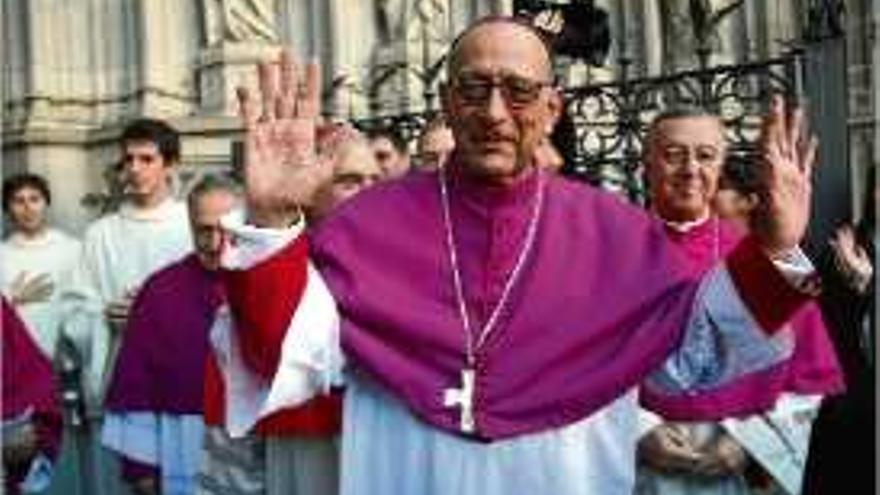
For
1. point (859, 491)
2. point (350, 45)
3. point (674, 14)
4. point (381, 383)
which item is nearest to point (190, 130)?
point (350, 45)

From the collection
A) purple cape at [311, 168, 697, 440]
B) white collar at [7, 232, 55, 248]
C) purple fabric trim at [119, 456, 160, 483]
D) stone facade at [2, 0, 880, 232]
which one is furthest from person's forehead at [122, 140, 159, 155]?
stone facade at [2, 0, 880, 232]

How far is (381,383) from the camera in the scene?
4.08 m

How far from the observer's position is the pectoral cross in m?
4.03

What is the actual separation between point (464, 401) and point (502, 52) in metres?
0.75

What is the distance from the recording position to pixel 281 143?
13.1 ft

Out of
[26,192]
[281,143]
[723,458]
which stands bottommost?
[723,458]

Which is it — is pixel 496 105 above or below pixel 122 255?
above

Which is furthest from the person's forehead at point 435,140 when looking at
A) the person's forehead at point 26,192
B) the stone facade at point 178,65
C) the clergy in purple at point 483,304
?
the stone facade at point 178,65

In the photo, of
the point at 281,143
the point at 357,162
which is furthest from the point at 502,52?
the point at 357,162

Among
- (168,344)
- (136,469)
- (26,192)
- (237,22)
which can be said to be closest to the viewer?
(168,344)

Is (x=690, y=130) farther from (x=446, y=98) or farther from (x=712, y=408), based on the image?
(x=446, y=98)

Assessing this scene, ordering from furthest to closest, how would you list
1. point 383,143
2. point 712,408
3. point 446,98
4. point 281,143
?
point 383,143 < point 712,408 < point 446,98 < point 281,143

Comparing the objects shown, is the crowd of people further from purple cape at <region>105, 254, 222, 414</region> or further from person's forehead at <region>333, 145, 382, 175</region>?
purple cape at <region>105, 254, 222, 414</region>

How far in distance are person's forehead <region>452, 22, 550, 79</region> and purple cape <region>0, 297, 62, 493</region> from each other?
2.86m
